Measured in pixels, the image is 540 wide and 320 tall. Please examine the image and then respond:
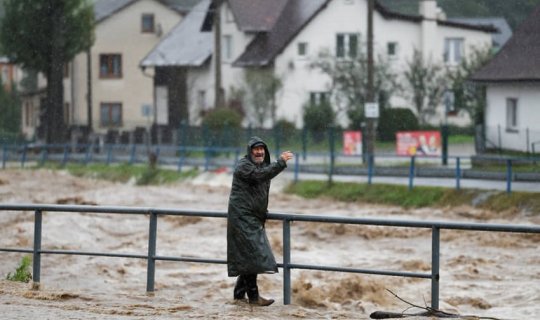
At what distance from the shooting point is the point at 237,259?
46.2 feet

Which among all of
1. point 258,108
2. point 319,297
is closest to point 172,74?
point 258,108

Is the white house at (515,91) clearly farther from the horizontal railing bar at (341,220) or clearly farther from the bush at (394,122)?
the horizontal railing bar at (341,220)

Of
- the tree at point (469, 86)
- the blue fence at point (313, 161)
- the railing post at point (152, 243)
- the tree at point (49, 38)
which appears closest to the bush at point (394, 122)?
the tree at point (469, 86)

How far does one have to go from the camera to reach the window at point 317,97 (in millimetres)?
64750

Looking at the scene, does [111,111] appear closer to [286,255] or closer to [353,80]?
[353,80]

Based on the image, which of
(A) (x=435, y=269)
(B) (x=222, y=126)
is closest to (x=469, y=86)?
(B) (x=222, y=126)

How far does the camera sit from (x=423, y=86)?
209 feet

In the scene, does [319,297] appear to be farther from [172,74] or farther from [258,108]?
[172,74]

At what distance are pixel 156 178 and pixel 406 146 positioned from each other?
30.0ft

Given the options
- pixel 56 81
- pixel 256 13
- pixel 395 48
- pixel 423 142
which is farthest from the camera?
pixel 256 13

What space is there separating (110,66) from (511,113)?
41.7m

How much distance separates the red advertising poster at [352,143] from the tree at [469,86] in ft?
38.3

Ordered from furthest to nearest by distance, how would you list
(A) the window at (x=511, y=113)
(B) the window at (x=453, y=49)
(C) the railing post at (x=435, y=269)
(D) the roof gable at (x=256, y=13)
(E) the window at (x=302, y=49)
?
1. (D) the roof gable at (x=256, y=13)
2. (B) the window at (x=453, y=49)
3. (E) the window at (x=302, y=49)
4. (A) the window at (x=511, y=113)
5. (C) the railing post at (x=435, y=269)

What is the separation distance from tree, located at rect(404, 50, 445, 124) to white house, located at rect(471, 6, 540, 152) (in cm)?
1480
